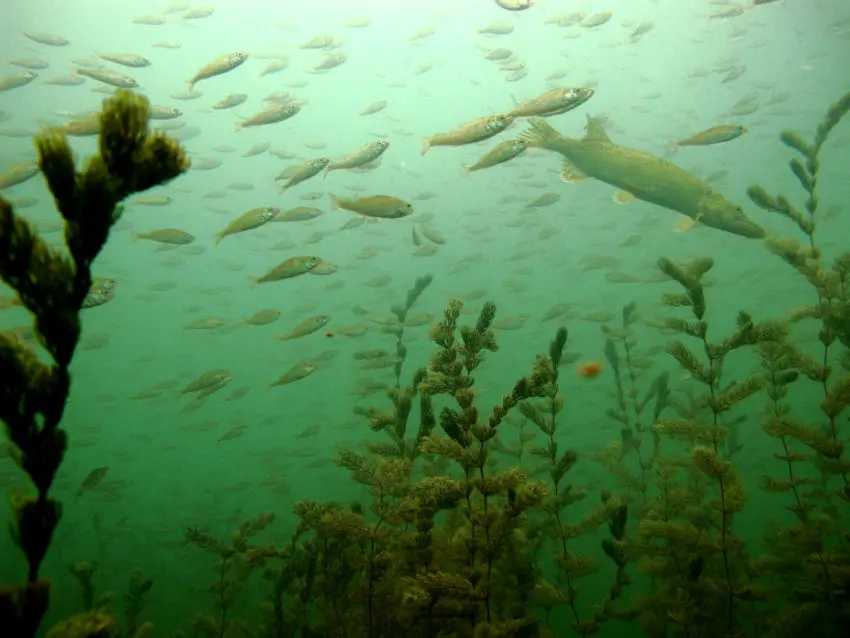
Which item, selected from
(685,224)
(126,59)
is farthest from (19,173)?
(685,224)

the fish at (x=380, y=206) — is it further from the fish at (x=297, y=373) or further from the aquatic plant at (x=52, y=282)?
the aquatic plant at (x=52, y=282)

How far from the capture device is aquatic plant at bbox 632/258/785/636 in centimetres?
302

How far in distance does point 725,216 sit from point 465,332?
18.3 ft

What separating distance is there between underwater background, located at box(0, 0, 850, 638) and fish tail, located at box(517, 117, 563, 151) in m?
0.52

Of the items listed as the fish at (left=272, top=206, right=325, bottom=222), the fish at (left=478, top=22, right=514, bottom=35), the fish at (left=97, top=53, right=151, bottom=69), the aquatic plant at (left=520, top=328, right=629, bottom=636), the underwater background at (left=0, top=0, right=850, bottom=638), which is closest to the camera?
the underwater background at (left=0, top=0, right=850, bottom=638)

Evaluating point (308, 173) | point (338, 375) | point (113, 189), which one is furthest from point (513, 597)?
point (338, 375)

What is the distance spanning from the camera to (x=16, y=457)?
5.14 feet

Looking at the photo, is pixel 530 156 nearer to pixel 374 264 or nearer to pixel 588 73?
pixel 588 73

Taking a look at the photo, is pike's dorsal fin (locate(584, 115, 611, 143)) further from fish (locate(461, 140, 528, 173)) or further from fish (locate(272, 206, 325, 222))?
fish (locate(272, 206, 325, 222))

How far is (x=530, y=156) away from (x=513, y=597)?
101 ft

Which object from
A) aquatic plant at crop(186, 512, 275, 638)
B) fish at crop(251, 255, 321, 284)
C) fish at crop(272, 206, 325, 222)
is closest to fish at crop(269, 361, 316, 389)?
fish at crop(251, 255, 321, 284)

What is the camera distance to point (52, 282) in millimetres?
1597

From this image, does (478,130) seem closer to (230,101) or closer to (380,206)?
(380,206)

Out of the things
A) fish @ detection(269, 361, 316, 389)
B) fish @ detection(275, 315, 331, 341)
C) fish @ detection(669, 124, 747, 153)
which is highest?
fish @ detection(669, 124, 747, 153)
